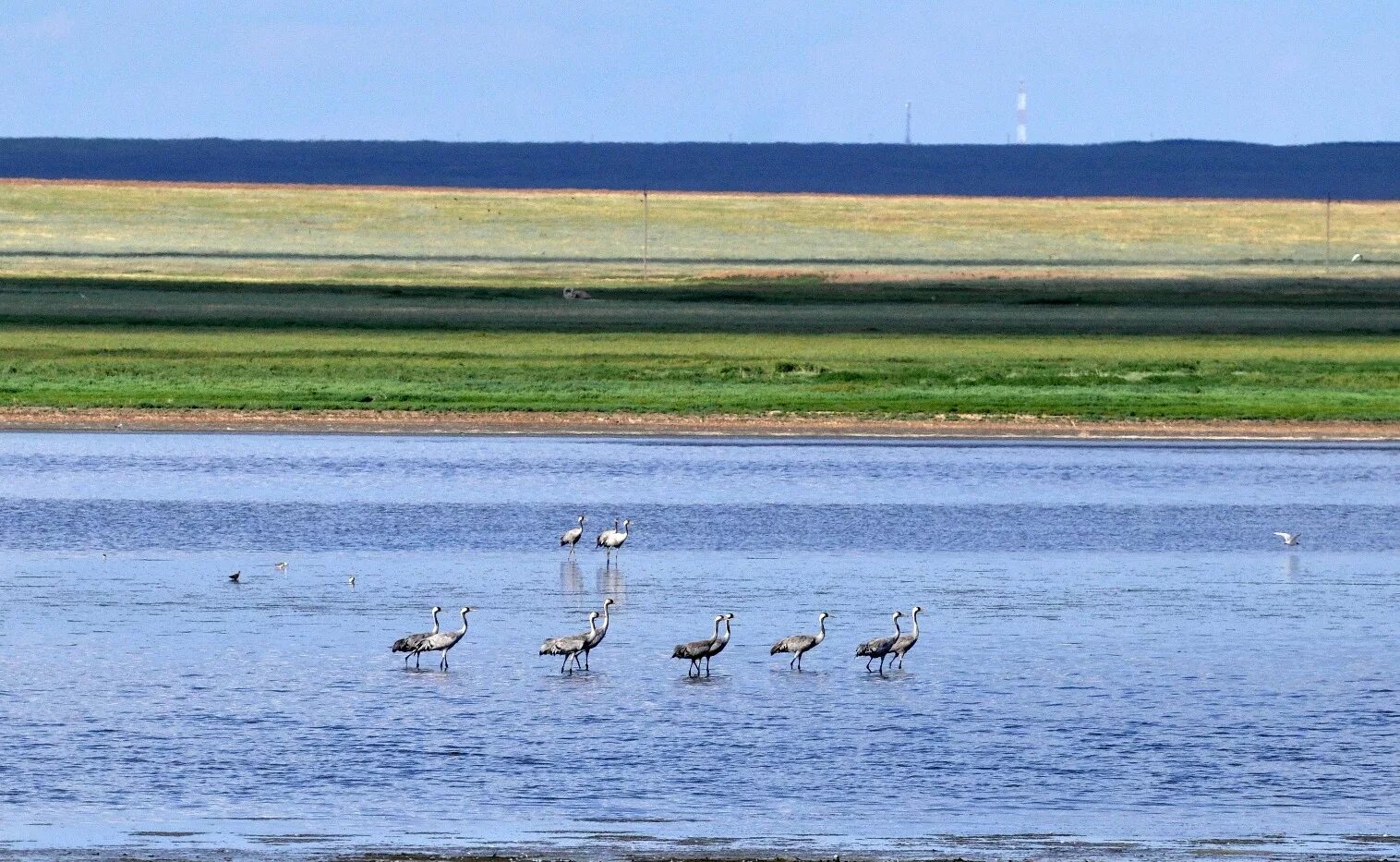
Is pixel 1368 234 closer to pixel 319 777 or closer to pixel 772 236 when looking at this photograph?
pixel 772 236

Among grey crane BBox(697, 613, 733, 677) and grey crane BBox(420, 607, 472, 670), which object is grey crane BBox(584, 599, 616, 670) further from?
grey crane BBox(420, 607, 472, 670)

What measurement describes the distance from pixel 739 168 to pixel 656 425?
451ft

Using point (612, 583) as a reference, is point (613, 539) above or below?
above

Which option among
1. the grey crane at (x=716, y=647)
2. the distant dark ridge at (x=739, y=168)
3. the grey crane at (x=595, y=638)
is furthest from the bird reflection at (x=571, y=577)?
the distant dark ridge at (x=739, y=168)

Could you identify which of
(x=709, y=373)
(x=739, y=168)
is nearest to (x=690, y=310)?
(x=709, y=373)

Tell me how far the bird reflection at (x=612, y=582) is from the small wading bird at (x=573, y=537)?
598 mm

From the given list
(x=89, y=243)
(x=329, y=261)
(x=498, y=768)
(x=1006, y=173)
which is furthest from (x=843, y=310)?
(x=1006, y=173)

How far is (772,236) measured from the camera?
104 metres

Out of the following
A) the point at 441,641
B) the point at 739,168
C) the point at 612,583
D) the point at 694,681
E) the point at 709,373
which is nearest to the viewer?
the point at 694,681

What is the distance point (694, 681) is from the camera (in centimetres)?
1789

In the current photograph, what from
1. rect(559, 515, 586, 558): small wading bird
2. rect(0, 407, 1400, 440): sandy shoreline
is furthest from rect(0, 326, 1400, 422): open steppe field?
rect(559, 515, 586, 558): small wading bird

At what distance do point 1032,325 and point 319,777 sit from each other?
4800 centimetres

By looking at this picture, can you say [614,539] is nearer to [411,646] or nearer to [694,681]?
[411,646]

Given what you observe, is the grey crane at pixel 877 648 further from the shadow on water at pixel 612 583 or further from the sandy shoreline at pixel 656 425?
the sandy shoreline at pixel 656 425
